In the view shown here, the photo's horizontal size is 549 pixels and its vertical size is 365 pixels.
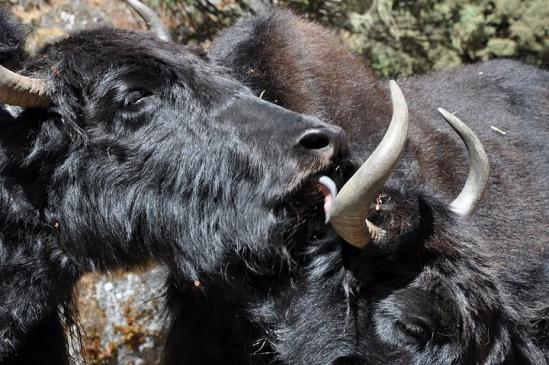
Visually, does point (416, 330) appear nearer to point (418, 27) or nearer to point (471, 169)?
point (471, 169)

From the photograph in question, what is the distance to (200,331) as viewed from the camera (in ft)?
16.2

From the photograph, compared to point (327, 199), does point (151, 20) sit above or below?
below

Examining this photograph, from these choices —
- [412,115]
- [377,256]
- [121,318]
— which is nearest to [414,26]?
[412,115]

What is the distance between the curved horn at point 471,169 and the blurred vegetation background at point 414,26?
13.9ft

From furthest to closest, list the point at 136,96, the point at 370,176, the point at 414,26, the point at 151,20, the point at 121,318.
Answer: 1. the point at 414,26
2. the point at 121,318
3. the point at 151,20
4. the point at 136,96
5. the point at 370,176

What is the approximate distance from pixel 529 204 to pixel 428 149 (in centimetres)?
76

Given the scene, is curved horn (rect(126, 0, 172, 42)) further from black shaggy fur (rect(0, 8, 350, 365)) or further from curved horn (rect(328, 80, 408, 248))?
curved horn (rect(328, 80, 408, 248))

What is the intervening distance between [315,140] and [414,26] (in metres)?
5.01

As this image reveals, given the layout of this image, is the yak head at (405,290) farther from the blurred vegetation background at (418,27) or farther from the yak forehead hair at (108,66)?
the blurred vegetation background at (418,27)

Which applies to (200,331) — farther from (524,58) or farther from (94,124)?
(524,58)

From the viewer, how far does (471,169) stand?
406 centimetres

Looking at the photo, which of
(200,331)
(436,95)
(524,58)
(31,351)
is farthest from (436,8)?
(31,351)

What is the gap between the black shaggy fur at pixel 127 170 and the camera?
13.6 feet

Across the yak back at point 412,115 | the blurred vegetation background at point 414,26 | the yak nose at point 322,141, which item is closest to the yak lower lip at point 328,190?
the yak nose at point 322,141
